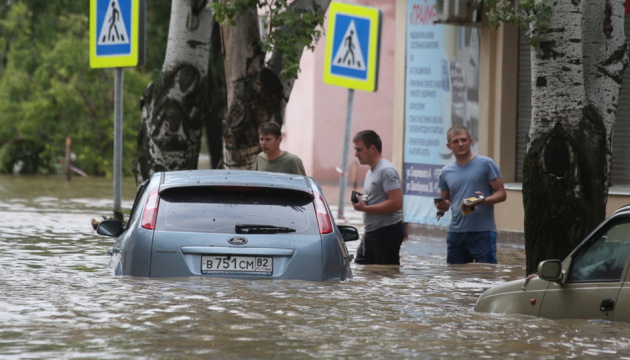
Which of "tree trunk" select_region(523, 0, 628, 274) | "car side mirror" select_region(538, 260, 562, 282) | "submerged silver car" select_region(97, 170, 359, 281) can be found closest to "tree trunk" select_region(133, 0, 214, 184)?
"submerged silver car" select_region(97, 170, 359, 281)

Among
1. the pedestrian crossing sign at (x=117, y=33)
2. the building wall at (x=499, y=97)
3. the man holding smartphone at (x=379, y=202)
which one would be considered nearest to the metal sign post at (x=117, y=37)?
the pedestrian crossing sign at (x=117, y=33)

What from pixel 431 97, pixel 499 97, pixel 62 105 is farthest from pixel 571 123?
pixel 62 105

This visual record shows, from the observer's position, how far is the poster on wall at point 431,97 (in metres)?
17.3

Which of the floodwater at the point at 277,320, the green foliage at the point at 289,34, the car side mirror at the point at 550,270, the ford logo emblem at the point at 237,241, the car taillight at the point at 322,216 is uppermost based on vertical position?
the green foliage at the point at 289,34

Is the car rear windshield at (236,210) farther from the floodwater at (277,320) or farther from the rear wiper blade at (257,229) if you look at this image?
the floodwater at (277,320)

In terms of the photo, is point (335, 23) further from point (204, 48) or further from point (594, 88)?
point (594, 88)

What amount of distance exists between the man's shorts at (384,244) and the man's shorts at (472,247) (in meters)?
0.53

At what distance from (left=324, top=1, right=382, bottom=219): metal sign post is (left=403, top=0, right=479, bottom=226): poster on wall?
0.62 m

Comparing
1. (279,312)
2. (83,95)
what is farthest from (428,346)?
(83,95)

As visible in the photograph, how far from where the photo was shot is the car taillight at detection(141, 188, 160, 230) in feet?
27.5

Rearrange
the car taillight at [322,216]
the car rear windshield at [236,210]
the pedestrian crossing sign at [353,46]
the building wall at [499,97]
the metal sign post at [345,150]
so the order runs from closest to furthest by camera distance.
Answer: the car rear windshield at [236,210]
the car taillight at [322,216]
the building wall at [499,97]
the pedestrian crossing sign at [353,46]
the metal sign post at [345,150]

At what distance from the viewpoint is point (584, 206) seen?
9.09 metres

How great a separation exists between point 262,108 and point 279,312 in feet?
20.6

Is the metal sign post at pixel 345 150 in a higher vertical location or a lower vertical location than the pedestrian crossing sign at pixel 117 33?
lower
